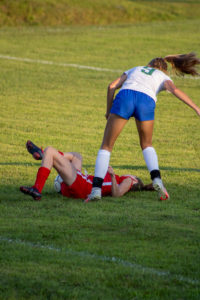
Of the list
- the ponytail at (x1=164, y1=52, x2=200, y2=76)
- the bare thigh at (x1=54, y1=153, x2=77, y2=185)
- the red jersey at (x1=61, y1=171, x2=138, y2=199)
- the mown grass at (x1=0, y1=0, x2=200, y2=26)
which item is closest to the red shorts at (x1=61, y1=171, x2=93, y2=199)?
the red jersey at (x1=61, y1=171, x2=138, y2=199)

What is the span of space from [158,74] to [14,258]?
344cm

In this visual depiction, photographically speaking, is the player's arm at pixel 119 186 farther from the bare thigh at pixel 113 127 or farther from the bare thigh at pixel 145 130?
the bare thigh at pixel 145 130

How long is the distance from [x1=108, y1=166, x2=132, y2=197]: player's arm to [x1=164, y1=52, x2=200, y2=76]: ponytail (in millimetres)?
1485

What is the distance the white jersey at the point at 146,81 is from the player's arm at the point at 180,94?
0.08 m

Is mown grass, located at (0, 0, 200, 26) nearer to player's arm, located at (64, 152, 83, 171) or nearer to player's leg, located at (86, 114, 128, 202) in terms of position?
player's arm, located at (64, 152, 83, 171)

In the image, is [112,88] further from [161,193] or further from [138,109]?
[161,193]

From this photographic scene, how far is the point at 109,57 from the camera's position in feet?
84.6

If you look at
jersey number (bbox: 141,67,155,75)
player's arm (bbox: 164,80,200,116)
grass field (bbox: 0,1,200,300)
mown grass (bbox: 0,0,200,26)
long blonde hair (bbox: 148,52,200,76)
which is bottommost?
grass field (bbox: 0,1,200,300)

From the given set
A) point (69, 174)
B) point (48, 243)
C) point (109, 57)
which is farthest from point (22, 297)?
point (109, 57)

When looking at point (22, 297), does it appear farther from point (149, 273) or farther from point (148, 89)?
point (148, 89)

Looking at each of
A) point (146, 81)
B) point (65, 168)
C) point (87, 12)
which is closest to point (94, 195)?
point (65, 168)

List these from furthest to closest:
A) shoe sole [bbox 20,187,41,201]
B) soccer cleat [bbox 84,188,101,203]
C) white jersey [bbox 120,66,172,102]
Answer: white jersey [bbox 120,66,172,102] < soccer cleat [bbox 84,188,101,203] < shoe sole [bbox 20,187,41,201]

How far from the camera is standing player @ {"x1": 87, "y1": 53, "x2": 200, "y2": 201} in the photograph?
8.27m

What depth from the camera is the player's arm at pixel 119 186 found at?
27.9 ft
